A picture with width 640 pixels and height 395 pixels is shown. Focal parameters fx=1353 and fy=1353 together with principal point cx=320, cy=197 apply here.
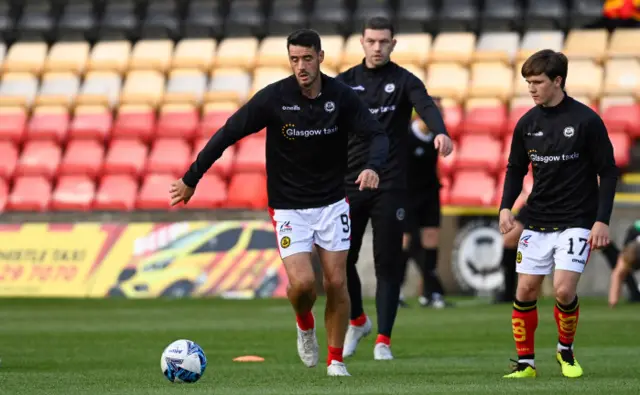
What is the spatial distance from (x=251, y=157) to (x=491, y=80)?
404 cm

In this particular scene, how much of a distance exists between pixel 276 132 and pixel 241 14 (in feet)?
52.2

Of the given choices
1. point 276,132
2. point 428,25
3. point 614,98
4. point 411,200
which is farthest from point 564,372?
point 428,25

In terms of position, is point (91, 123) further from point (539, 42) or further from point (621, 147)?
point (621, 147)

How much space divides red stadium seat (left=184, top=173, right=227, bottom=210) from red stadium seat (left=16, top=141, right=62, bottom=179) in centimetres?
257

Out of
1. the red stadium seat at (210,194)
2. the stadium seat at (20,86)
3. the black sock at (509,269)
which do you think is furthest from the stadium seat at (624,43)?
the stadium seat at (20,86)

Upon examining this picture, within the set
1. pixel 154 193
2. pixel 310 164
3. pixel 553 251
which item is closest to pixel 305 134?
pixel 310 164

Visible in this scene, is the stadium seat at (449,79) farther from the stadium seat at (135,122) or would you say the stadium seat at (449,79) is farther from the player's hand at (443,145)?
the player's hand at (443,145)

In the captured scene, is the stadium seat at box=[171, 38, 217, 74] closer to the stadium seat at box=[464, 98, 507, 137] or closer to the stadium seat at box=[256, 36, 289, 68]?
the stadium seat at box=[256, 36, 289, 68]

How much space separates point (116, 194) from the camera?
814 inches

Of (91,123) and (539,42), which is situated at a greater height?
(539,42)

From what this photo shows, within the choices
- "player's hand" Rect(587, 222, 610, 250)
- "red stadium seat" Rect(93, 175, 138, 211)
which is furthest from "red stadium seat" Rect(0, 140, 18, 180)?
"player's hand" Rect(587, 222, 610, 250)

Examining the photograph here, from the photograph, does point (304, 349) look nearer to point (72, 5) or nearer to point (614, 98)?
point (614, 98)

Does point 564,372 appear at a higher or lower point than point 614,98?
lower

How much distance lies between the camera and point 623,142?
19234 millimetres
